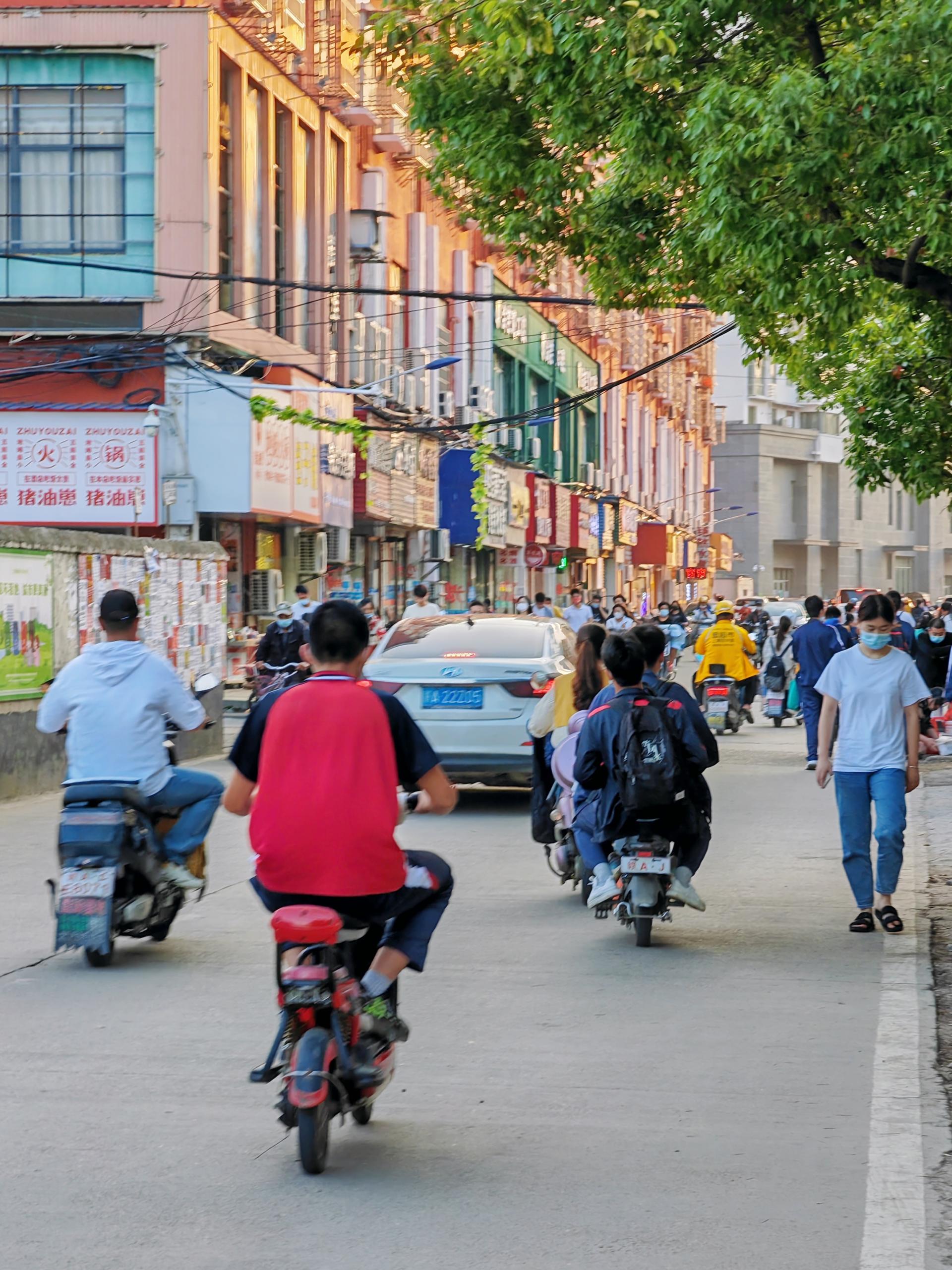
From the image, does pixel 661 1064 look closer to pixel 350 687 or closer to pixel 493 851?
pixel 350 687

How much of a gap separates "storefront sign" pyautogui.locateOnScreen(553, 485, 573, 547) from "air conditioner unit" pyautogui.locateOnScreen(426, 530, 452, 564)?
1309 centimetres

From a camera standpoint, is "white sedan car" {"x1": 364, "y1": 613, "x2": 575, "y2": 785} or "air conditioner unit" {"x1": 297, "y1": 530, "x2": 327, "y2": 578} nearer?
"white sedan car" {"x1": 364, "y1": 613, "x2": 575, "y2": 785}

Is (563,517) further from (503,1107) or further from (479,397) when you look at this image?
(503,1107)

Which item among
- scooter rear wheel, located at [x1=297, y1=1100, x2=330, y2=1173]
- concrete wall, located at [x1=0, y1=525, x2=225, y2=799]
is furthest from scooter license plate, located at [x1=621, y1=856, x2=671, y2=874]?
concrete wall, located at [x1=0, y1=525, x2=225, y2=799]

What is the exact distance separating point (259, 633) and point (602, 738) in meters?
22.7

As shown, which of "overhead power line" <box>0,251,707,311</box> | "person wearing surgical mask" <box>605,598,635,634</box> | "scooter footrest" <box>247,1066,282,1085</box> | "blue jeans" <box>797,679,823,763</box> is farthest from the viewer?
"person wearing surgical mask" <box>605,598,635,634</box>

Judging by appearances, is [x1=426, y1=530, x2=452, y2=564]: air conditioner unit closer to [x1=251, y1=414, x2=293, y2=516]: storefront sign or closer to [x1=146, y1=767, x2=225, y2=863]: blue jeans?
[x1=251, y1=414, x2=293, y2=516]: storefront sign

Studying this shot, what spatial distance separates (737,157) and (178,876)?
543cm

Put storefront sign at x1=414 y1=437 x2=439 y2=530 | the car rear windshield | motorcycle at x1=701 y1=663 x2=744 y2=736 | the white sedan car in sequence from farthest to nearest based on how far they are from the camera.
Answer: storefront sign at x1=414 y1=437 x2=439 y2=530 → motorcycle at x1=701 y1=663 x2=744 y2=736 → the car rear windshield → the white sedan car

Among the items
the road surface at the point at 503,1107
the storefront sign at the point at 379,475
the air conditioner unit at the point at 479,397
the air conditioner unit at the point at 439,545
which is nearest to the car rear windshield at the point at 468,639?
the road surface at the point at 503,1107

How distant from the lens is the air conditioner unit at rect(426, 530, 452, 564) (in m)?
43.2

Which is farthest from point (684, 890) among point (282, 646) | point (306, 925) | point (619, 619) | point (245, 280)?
point (619, 619)

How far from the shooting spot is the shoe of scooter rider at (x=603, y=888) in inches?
367

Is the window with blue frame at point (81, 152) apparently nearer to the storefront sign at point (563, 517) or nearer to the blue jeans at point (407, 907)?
the blue jeans at point (407, 907)
